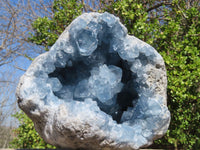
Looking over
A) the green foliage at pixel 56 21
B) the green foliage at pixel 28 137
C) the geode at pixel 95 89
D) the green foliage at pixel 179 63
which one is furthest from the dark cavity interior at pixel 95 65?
the green foliage at pixel 28 137

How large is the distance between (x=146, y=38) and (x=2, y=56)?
14.9ft

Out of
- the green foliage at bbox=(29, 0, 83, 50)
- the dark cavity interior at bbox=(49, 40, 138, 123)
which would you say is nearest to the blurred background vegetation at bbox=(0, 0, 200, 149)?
the green foliage at bbox=(29, 0, 83, 50)

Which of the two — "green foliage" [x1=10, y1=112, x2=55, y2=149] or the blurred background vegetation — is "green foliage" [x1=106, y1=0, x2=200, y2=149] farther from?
"green foliage" [x1=10, y1=112, x2=55, y2=149]

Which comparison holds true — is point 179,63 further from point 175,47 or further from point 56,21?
point 56,21

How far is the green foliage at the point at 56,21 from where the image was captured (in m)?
3.95

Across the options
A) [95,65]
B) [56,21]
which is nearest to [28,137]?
[56,21]

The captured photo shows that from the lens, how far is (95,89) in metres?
1.64

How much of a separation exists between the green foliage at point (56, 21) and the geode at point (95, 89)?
2502mm

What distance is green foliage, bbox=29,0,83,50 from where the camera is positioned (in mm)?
3949

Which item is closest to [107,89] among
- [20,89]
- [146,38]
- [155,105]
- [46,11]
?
[155,105]

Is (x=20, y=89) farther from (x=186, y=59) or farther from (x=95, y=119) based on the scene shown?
(x=186, y=59)

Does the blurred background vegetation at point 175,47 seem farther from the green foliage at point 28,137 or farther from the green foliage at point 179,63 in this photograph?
the green foliage at point 28,137

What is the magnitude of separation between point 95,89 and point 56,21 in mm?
2890

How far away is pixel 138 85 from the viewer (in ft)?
5.64
